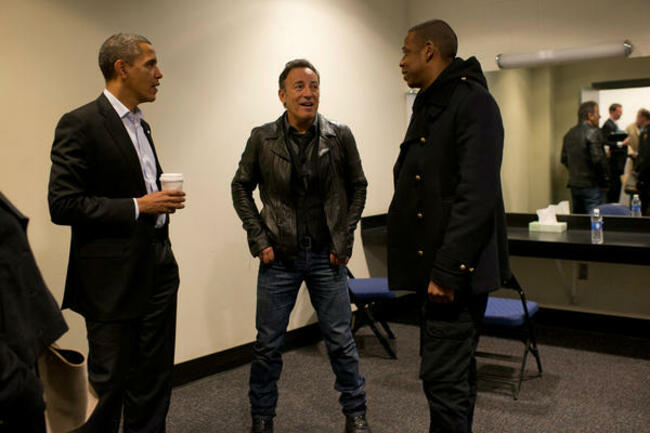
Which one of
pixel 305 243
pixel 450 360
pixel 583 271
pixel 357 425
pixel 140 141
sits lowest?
pixel 357 425

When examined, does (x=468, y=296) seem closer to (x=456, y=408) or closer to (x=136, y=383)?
(x=456, y=408)

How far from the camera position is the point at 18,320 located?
1163 millimetres

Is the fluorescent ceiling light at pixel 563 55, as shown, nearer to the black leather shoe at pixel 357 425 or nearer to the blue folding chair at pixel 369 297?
the blue folding chair at pixel 369 297

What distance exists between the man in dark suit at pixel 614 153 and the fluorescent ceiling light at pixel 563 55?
0.38 m

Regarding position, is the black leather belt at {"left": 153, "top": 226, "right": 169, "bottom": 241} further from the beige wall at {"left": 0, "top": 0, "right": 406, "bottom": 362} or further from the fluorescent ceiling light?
the fluorescent ceiling light

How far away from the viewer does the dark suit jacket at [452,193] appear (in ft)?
6.06

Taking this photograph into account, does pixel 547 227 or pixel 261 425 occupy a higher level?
pixel 547 227

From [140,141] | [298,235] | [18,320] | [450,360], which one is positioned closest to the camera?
[18,320]

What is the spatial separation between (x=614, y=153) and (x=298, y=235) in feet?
9.37

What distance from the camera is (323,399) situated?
3354 mm

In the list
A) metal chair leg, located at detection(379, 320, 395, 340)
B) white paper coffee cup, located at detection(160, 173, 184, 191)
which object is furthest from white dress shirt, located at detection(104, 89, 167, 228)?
metal chair leg, located at detection(379, 320, 395, 340)

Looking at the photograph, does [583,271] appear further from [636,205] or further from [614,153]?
[614,153]

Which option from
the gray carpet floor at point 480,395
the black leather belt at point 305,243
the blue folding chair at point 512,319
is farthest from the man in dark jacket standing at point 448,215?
the blue folding chair at point 512,319

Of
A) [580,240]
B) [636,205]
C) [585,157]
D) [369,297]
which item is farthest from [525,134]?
[369,297]
